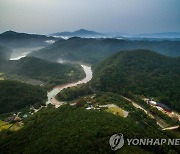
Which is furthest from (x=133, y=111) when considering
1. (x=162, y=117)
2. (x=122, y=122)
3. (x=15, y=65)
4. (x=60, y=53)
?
(x=60, y=53)

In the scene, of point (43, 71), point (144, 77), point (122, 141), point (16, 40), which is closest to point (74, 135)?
point (122, 141)

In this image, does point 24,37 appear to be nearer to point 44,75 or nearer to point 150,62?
point 44,75

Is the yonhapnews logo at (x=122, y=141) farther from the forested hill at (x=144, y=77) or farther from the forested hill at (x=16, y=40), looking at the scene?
the forested hill at (x=16, y=40)

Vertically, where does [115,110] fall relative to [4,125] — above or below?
above

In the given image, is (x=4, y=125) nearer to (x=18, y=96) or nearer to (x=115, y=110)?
(x=18, y=96)

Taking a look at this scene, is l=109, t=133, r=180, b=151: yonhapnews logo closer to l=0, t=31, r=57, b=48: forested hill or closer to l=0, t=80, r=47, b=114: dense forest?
l=0, t=80, r=47, b=114: dense forest

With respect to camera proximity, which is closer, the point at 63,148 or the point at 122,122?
the point at 63,148

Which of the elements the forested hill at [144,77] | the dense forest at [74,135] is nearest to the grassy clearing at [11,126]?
the dense forest at [74,135]
